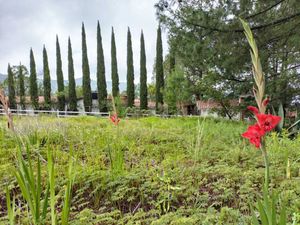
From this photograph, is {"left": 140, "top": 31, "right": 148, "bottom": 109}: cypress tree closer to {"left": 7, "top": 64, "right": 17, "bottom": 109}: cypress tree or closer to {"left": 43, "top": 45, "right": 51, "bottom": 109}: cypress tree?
{"left": 43, "top": 45, "right": 51, "bottom": 109}: cypress tree

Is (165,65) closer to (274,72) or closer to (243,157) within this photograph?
(274,72)

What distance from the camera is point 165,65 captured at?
30734mm

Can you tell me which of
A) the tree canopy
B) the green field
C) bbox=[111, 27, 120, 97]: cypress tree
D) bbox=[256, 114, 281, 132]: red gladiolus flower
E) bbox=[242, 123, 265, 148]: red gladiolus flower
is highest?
bbox=[111, 27, 120, 97]: cypress tree

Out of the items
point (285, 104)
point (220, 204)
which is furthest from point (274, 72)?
point (220, 204)

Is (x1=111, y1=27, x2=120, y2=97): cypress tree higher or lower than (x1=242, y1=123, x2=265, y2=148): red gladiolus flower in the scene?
higher

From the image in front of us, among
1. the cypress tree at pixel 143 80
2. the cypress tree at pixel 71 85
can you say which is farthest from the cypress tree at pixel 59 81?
the cypress tree at pixel 143 80

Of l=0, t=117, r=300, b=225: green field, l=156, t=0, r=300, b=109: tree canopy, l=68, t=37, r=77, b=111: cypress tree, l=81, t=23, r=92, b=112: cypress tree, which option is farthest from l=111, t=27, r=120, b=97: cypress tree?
l=0, t=117, r=300, b=225: green field

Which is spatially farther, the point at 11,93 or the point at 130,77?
the point at 11,93

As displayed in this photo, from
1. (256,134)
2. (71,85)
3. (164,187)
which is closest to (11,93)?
(71,85)

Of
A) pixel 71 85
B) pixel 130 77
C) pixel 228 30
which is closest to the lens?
pixel 228 30

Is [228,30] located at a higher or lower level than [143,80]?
lower

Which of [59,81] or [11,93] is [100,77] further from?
[11,93]

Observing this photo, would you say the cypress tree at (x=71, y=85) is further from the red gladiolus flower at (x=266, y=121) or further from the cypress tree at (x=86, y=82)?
the red gladiolus flower at (x=266, y=121)

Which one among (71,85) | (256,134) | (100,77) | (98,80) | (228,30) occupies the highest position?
(100,77)
